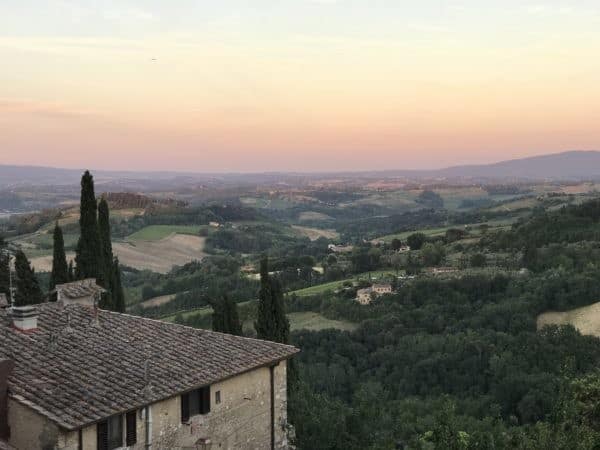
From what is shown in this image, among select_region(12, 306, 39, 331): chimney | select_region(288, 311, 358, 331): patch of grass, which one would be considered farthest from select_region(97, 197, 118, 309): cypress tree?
select_region(288, 311, 358, 331): patch of grass

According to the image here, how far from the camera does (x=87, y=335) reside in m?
12.9

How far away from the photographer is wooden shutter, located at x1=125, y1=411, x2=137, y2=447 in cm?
1048

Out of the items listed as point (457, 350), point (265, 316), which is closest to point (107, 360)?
point (265, 316)

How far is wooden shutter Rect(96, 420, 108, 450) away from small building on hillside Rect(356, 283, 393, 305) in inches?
2270

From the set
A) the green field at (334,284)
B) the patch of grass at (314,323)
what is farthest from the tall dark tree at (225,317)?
the green field at (334,284)

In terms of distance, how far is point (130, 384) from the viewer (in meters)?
10.9

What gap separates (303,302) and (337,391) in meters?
21.9

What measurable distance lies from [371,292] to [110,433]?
59.6m

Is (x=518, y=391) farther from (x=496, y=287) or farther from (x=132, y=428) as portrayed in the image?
(x=132, y=428)

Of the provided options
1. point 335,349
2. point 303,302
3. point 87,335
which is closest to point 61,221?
point 303,302

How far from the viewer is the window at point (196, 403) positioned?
11523mm

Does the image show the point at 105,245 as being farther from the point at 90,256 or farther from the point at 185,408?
the point at 185,408

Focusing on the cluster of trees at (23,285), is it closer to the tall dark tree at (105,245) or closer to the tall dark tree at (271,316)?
the tall dark tree at (105,245)

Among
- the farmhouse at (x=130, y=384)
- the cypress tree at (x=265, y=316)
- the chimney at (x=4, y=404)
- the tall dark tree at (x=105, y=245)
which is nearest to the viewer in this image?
the farmhouse at (x=130, y=384)
